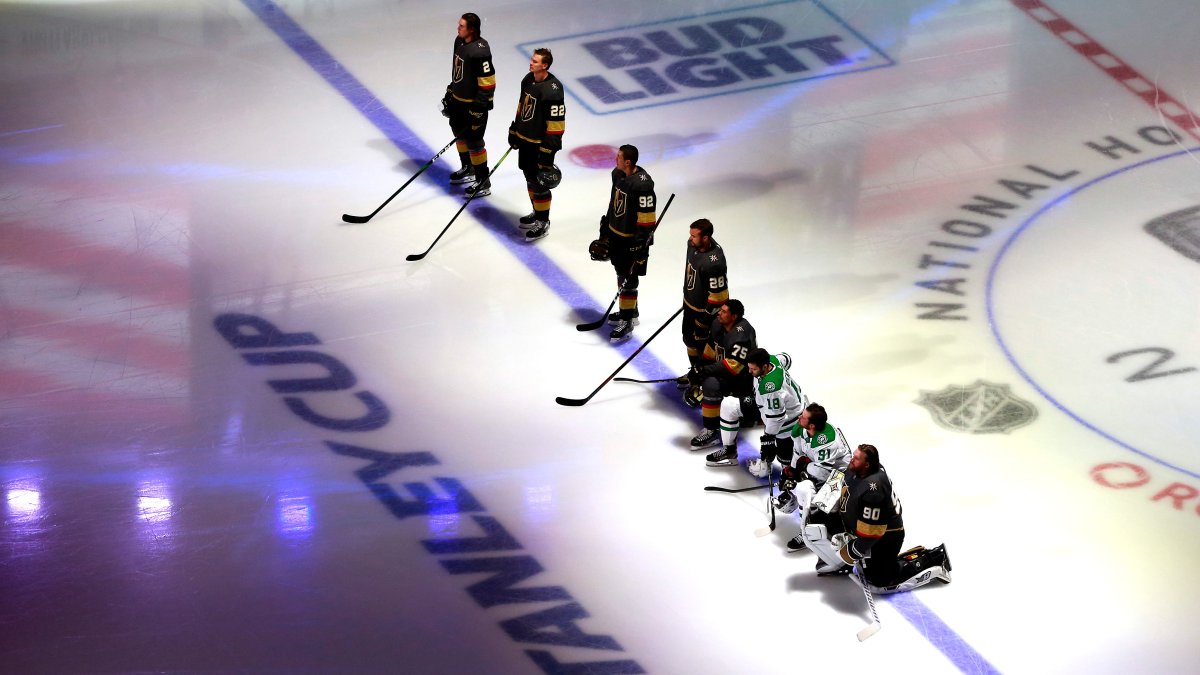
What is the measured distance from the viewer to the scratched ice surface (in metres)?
8.14

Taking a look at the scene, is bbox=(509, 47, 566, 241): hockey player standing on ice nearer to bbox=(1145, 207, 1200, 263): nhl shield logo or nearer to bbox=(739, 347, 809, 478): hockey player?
bbox=(739, 347, 809, 478): hockey player

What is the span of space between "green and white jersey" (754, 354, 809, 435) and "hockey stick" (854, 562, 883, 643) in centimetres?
90

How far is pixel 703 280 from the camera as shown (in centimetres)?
927

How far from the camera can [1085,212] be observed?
37.7ft

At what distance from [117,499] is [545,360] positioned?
2.47m

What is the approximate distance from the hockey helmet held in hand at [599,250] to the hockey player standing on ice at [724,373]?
1.00 metres

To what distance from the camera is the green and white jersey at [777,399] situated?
340 inches

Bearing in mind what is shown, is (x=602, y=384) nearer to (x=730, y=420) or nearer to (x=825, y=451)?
(x=730, y=420)

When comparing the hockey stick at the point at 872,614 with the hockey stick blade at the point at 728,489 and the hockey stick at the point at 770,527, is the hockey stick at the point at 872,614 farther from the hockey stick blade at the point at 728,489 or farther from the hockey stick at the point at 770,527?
the hockey stick blade at the point at 728,489

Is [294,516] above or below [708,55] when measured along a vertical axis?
below

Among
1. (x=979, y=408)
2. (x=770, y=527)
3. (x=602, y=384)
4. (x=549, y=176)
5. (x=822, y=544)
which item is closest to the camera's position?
(x=822, y=544)

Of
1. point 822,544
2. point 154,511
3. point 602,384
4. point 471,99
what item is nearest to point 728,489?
point 822,544

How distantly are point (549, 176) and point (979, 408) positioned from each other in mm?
2969

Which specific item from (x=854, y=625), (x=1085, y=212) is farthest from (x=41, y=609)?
(x=1085, y=212)
